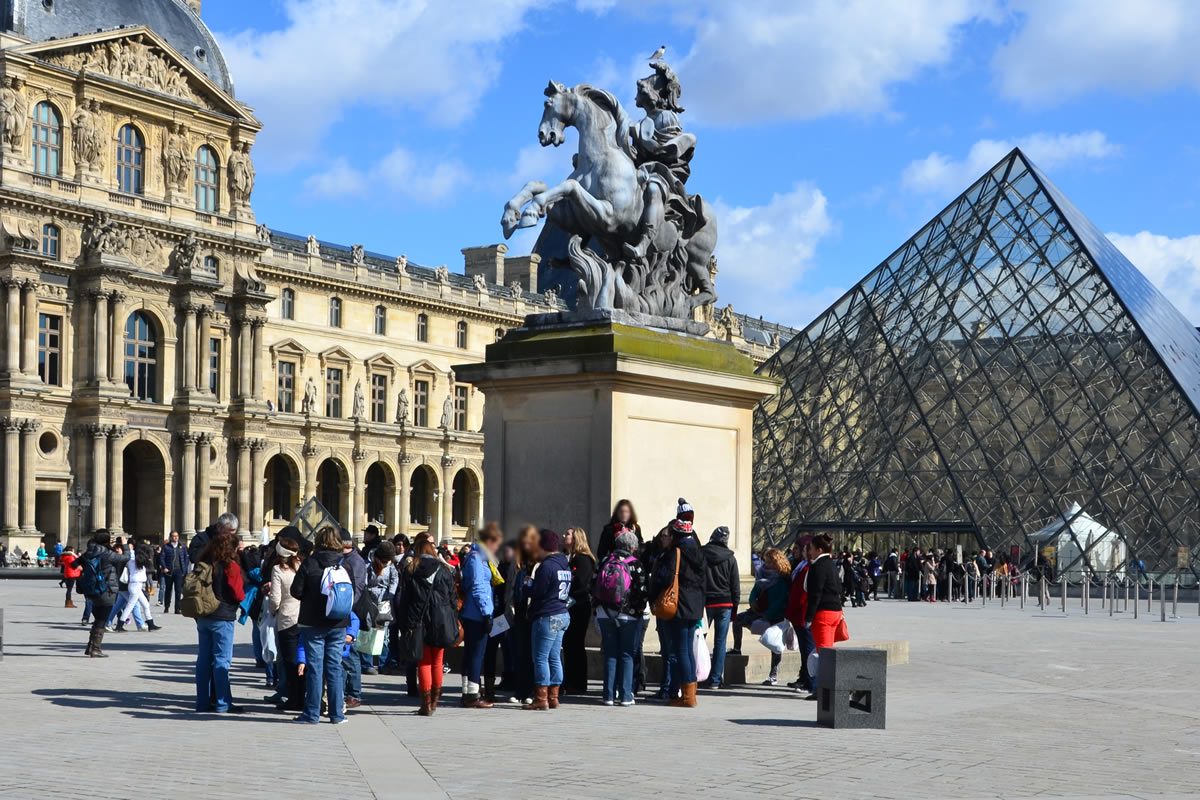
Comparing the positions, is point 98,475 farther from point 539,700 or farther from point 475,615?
point 539,700

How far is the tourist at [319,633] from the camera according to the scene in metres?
11.4

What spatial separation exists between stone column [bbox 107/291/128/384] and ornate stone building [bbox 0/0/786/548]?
7cm

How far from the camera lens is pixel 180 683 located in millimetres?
14398

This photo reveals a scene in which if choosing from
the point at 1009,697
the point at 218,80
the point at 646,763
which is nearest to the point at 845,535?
the point at 218,80

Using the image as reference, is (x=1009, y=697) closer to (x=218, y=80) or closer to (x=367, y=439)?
(x=218, y=80)

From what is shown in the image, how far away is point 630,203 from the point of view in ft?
42.0

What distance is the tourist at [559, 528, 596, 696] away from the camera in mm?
12055

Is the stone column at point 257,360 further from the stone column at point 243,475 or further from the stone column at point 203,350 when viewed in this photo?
the stone column at point 203,350

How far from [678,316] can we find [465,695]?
3.43 meters

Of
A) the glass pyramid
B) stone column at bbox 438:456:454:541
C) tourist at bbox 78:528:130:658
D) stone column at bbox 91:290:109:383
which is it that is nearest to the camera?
tourist at bbox 78:528:130:658

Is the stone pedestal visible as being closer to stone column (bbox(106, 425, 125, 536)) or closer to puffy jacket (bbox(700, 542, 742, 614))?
puffy jacket (bbox(700, 542, 742, 614))

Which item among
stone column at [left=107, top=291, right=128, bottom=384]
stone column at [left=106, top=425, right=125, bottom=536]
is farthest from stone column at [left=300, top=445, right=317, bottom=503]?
stone column at [left=107, top=291, right=128, bottom=384]

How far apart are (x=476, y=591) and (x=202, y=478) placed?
172 ft

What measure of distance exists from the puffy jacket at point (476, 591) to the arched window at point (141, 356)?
51.2 m
